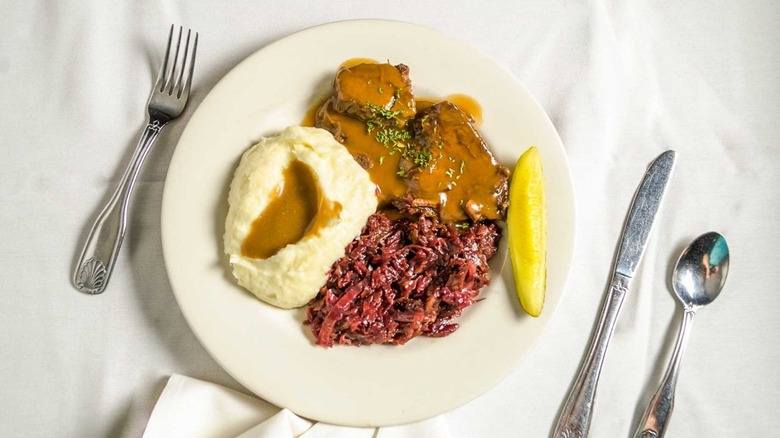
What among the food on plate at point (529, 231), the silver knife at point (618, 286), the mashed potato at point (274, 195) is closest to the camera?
→ the mashed potato at point (274, 195)

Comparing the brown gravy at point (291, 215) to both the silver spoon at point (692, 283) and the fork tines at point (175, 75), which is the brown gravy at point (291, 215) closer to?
the fork tines at point (175, 75)

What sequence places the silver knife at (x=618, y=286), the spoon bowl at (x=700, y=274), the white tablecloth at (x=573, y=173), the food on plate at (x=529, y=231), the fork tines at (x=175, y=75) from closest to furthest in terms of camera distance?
the food on plate at (x=529, y=231) → the white tablecloth at (x=573, y=173) → the silver knife at (x=618, y=286) → the fork tines at (x=175, y=75) → the spoon bowl at (x=700, y=274)

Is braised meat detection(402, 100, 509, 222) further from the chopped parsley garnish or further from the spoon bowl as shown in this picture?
the spoon bowl

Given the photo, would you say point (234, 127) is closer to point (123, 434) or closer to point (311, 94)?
point (311, 94)

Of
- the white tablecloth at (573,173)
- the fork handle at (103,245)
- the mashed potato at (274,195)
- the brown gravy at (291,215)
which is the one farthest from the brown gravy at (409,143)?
the fork handle at (103,245)

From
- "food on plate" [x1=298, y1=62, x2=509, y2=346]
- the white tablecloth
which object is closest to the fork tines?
the white tablecloth

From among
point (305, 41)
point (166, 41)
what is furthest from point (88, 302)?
point (305, 41)

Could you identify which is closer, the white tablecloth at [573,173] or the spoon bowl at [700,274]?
the white tablecloth at [573,173]
